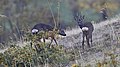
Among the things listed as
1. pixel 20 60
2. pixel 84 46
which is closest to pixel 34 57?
pixel 20 60

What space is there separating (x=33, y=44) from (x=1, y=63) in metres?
0.90

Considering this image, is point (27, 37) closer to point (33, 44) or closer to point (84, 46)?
point (33, 44)

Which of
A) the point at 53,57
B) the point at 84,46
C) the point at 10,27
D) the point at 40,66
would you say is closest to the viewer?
the point at 40,66

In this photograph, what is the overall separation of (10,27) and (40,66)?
27362mm

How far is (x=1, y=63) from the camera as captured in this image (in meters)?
9.92

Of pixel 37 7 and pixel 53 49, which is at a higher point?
pixel 53 49

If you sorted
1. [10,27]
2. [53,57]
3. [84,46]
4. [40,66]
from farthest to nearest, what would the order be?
[10,27] → [84,46] → [53,57] → [40,66]

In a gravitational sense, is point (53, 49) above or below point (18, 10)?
above

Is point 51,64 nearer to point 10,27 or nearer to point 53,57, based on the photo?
point 53,57

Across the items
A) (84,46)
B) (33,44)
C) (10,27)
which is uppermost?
(33,44)

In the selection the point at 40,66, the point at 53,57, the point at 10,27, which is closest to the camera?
the point at 40,66

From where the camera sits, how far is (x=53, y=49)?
1092cm

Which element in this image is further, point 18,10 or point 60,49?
point 18,10

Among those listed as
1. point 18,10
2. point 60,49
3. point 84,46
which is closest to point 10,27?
point 18,10
